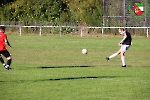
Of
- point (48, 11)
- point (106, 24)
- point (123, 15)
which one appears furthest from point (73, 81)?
point (48, 11)

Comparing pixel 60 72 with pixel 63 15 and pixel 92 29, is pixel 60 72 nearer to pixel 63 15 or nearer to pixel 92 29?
pixel 92 29

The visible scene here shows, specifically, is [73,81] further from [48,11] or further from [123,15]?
[48,11]

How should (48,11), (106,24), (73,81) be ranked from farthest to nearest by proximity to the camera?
(48,11) < (106,24) < (73,81)

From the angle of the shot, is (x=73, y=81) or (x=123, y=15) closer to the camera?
(x=73, y=81)

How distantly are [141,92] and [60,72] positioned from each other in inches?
269

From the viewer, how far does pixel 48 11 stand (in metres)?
68.3

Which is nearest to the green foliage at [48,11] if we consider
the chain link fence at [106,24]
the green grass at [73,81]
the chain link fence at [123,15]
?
the chain link fence at [106,24]

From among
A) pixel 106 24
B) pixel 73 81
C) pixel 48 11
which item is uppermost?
pixel 48 11

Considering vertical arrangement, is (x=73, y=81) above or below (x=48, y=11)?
below

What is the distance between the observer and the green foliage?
219ft

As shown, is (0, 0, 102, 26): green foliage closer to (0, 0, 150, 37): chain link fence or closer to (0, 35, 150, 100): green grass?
(0, 0, 150, 37): chain link fence

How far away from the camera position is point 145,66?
1033 inches

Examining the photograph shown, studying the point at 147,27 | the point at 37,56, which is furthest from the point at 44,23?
the point at 37,56

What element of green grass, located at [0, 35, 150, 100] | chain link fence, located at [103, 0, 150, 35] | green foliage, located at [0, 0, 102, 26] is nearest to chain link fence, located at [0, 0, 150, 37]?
chain link fence, located at [103, 0, 150, 35]
